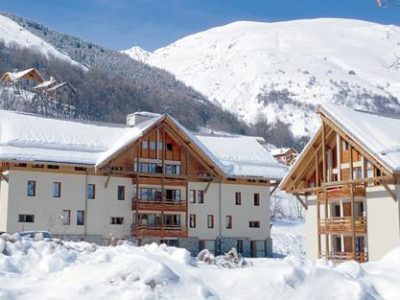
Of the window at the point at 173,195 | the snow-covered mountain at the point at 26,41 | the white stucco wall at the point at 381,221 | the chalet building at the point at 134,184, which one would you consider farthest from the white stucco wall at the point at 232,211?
the snow-covered mountain at the point at 26,41

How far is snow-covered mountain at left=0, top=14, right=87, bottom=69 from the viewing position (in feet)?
576

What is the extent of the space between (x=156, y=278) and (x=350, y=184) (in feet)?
77.1

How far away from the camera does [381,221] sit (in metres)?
31.4

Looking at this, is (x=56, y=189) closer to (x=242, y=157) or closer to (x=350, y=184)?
(x=242, y=157)

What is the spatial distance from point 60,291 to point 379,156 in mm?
22117

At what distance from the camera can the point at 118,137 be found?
47.1m

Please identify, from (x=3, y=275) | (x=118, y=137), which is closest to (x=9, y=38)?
(x=118, y=137)

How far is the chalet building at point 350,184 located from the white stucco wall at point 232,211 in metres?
11.6

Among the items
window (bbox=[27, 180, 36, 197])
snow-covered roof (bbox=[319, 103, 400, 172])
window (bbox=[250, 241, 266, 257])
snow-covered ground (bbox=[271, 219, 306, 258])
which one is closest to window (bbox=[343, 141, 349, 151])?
snow-covered roof (bbox=[319, 103, 400, 172])

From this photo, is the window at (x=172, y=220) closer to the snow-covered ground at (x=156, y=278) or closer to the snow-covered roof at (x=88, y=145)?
the snow-covered roof at (x=88, y=145)

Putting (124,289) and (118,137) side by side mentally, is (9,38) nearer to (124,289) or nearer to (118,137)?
(118,137)

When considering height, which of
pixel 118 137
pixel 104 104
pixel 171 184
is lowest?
pixel 171 184

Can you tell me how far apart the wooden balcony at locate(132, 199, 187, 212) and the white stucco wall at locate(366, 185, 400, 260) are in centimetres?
1647

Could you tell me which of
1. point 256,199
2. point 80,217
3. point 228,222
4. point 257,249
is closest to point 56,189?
point 80,217
